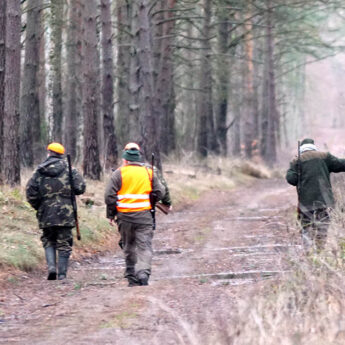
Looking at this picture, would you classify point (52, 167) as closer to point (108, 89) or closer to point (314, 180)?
point (314, 180)

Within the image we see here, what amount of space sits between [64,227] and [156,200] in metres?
1.54

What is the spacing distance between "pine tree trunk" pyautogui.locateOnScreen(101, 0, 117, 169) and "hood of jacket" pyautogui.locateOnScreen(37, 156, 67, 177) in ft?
34.4

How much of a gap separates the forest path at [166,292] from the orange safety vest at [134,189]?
3.26 feet

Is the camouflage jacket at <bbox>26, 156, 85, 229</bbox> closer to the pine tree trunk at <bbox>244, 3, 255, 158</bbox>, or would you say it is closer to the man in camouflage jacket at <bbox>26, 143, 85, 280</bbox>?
the man in camouflage jacket at <bbox>26, 143, 85, 280</bbox>

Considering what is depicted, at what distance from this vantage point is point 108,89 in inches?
928

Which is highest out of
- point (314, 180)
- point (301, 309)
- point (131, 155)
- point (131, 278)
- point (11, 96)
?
point (11, 96)

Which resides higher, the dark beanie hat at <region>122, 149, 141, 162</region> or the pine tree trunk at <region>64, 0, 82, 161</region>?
the pine tree trunk at <region>64, 0, 82, 161</region>

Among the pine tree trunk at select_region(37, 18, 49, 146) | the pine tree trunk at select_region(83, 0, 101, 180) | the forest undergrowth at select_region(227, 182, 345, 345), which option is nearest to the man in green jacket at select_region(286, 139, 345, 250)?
the forest undergrowth at select_region(227, 182, 345, 345)

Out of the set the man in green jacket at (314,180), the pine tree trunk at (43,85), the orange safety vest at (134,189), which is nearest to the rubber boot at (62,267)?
the orange safety vest at (134,189)

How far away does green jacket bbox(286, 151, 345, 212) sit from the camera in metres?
10.9

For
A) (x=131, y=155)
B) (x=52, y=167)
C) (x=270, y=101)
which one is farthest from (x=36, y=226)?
(x=270, y=101)

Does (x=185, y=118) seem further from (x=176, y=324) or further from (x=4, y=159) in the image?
(x=176, y=324)

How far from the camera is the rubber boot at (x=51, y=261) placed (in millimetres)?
11227

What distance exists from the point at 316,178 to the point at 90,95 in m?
11.0
